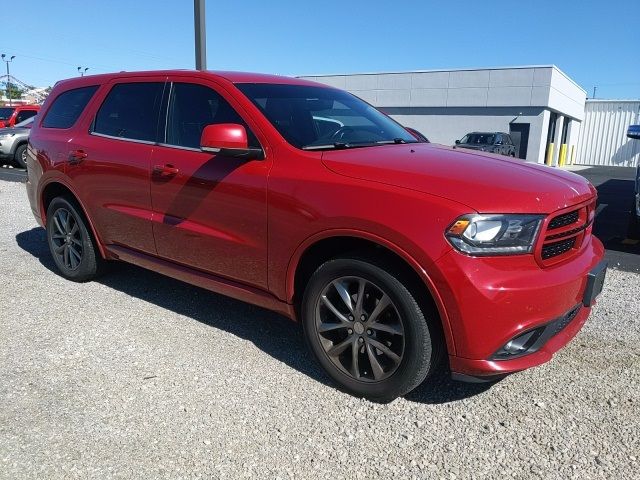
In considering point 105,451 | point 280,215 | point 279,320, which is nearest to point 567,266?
point 280,215

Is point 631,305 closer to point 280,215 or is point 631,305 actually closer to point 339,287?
point 339,287

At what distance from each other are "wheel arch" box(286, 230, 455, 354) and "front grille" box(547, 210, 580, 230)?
686 millimetres

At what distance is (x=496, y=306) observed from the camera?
96.5 inches

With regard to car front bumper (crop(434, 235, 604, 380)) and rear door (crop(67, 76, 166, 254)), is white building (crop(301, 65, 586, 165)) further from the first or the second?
car front bumper (crop(434, 235, 604, 380))

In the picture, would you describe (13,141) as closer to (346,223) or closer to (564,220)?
(346,223)

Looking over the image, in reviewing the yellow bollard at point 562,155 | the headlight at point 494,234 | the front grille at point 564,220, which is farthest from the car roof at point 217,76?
the yellow bollard at point 562,155

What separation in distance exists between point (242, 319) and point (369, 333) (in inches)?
58.4

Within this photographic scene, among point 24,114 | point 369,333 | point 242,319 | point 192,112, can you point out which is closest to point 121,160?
point 192,112

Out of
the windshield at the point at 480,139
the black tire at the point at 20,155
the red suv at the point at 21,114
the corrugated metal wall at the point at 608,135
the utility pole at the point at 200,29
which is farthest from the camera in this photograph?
the corrugated metal wall at the point at 608,135

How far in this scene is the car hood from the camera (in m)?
2.54

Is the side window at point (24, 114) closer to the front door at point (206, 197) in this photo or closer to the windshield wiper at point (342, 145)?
the front door at point (206, 197)

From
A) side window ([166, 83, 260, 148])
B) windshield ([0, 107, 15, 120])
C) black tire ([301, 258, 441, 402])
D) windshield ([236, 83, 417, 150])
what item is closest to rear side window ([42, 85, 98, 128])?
side window ([166, 83, 260, 148])

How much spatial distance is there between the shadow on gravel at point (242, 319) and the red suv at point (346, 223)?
1.19 feet

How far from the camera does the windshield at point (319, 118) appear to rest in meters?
3.32
